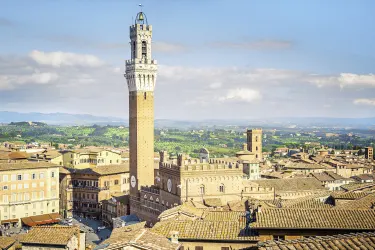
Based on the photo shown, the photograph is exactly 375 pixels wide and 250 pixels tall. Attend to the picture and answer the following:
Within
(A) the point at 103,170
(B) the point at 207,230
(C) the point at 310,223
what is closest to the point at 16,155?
(A) the point at 103,170

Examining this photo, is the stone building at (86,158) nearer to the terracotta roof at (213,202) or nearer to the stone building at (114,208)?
the stone building at (114,208)

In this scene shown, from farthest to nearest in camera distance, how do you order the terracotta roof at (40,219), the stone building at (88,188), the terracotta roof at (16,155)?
the terracotta roof at (16,155) → the stone building at (88,188) → the terracotta roof at (40,219)

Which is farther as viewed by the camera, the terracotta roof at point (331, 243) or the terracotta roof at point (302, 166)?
the terracotta roof at point (302, 166)

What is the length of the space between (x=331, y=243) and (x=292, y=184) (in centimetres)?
4913

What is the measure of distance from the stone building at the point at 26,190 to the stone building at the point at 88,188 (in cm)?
549

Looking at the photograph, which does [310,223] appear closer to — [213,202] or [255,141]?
[213,202]

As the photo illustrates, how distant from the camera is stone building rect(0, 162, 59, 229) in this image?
212 feet

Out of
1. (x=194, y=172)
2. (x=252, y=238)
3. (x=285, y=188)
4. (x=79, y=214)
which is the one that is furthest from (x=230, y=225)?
(x=79, y=214)

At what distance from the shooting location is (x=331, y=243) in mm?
13203

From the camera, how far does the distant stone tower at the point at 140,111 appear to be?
61906 mm

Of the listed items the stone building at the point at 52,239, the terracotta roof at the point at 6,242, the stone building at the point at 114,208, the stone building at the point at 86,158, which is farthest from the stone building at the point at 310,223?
the stone building at the point at 86,158

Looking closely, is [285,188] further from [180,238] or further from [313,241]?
[313,241]

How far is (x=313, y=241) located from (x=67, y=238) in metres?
14.1

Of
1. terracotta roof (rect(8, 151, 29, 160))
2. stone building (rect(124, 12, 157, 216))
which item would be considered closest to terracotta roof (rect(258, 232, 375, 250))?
stone building (rect(124, 12, 157, 216))
